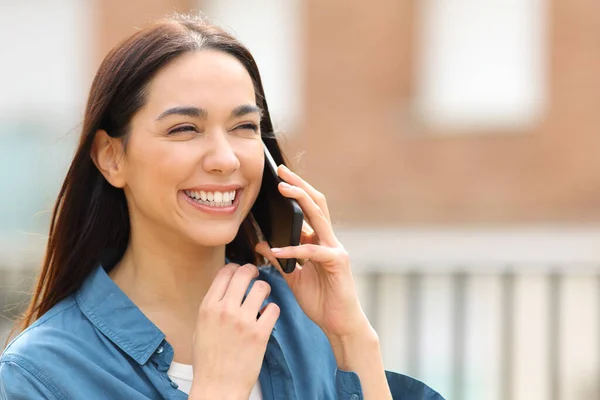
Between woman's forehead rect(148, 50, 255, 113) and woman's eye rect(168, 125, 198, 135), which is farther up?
woman's forehead rect(148, 50, 255, 113)

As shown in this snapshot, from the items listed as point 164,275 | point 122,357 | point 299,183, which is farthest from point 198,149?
point 122,357

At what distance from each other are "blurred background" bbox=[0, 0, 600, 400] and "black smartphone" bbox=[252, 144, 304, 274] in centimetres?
788

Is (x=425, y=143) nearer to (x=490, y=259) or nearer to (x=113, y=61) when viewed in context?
(x=490, y=259)

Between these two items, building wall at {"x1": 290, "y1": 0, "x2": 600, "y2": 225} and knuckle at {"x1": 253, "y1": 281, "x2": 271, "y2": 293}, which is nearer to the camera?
knuckle at {"x1": 253, "y1": 281, "x2": 271, "y2": 293}

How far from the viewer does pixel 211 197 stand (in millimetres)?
2584

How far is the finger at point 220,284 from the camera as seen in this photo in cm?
254

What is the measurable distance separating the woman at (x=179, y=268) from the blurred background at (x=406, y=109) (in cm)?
783

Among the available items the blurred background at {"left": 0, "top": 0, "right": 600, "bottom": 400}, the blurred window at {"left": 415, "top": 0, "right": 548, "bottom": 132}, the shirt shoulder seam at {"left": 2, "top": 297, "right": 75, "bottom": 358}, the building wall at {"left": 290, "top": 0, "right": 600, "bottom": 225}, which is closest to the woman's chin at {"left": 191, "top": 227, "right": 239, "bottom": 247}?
the shirt shoulder seam at {"left": 2, "top": 297, "right": 75, "bottom": 358}

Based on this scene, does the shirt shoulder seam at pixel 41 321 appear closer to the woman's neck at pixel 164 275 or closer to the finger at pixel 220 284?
the woman's neck at pixel 164 275

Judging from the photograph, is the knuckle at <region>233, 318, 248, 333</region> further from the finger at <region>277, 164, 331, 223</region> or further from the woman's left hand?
the finger at <region>277, 164, 331, 223</region>

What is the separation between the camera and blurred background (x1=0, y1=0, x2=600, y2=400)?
39.7 ft

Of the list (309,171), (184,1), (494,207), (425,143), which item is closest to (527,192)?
(494,207)

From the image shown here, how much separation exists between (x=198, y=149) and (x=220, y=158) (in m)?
0.06

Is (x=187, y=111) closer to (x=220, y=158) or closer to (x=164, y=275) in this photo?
(x=220, y=158)
